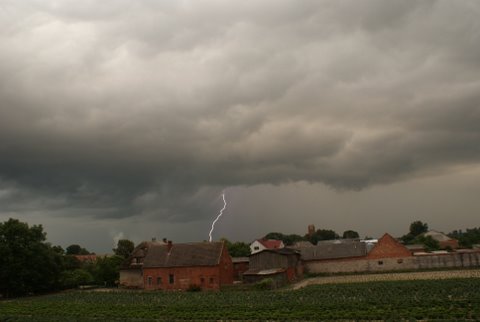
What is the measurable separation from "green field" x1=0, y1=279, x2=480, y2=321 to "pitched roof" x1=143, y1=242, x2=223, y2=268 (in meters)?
13.3

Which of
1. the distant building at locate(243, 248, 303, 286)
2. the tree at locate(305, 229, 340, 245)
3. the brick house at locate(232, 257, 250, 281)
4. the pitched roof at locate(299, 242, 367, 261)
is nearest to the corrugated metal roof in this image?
the distant building at locate(243, 248, 303, 286)

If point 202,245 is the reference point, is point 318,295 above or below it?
below

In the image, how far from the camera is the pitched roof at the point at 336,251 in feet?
229

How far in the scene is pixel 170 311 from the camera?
34562 mm

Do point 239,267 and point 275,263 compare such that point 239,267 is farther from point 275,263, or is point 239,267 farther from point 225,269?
point 225,269

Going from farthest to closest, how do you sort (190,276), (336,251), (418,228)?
(418,228)
(336,251)
(190,276)

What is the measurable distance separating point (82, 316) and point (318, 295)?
18.0 m

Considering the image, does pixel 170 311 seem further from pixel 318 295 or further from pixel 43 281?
pixel 43 281

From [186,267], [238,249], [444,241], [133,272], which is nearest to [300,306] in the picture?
[186,267]

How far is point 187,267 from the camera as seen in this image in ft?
192

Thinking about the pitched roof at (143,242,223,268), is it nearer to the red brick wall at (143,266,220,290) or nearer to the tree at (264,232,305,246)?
the red brick wall at (143,266,220,290)

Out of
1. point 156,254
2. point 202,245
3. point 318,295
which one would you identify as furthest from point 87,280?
point 318,295

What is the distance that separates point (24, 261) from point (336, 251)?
139ft

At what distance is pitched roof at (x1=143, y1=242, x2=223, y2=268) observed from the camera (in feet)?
190
